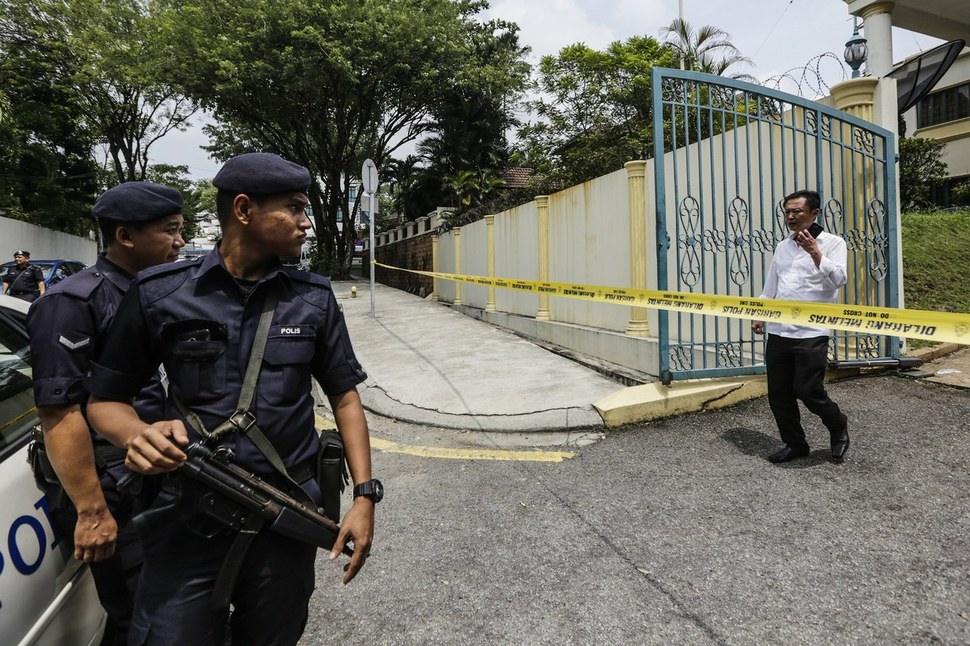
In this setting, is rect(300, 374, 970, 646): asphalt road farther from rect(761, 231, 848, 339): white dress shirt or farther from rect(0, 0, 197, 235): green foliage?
rect(0, 0, 197, 235): green foliage

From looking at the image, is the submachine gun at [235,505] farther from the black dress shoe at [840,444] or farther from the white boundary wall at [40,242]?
the white boundary wall at [40,242]

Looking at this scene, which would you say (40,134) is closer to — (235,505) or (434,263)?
(434,263)

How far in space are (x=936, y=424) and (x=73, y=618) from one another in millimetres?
4825

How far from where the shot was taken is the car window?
1.84 m

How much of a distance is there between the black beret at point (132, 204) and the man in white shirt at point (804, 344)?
3.37 meters

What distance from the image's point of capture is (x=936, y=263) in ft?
27.6

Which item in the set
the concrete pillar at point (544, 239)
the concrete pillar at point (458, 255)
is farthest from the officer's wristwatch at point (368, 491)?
the concrete pillar at point (458, 255)

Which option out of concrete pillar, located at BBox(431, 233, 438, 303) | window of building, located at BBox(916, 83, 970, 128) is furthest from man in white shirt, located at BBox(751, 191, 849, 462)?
window of building, located at BBox(916, 83, 970, 128)

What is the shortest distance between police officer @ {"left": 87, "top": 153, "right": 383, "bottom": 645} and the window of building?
29008 millimetres

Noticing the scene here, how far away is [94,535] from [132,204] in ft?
3.41

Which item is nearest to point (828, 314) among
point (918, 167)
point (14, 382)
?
point (14, 382)

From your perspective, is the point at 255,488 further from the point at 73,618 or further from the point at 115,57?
the point at 115,57

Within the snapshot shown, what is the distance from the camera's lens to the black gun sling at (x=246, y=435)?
51.6 inches

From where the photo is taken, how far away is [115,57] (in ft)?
54.7
